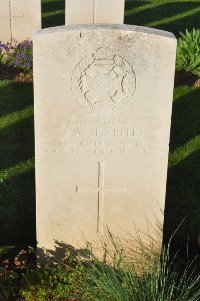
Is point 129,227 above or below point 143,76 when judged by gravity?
below

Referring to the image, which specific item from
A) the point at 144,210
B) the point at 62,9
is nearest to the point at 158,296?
the point at 144,210

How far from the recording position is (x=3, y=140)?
22.5 ft

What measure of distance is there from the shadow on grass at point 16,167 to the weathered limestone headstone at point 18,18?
80.5 inches

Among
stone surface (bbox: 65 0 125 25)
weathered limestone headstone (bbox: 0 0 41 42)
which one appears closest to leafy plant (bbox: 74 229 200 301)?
stone surface (bbox: 65 0 125 25)

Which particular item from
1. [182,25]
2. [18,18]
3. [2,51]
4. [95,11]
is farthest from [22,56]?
[182,25]

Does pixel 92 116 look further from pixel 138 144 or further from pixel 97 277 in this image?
pixel 97 277

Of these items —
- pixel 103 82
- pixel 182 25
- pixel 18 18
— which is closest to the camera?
pixel 103 82

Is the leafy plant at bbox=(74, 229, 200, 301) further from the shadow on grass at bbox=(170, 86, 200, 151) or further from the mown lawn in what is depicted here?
the shadow on grass at bbox=(170, 86, 200, 151)

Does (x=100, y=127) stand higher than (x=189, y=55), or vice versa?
(x=189, y=55)

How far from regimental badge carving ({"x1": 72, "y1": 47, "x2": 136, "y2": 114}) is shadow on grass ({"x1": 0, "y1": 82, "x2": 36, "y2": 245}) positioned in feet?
5.35

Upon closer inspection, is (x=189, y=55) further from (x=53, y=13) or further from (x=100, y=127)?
(x=53, y=13)

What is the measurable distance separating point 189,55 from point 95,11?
1784 millimetres

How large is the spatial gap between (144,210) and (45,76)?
4.42 ft

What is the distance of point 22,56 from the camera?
9.27m
